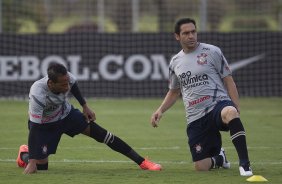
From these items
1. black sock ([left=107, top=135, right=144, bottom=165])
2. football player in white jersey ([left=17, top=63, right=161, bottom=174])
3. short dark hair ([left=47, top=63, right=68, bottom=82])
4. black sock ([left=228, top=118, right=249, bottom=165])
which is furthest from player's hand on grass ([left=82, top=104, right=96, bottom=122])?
black sock ([left=228, top=118, right=249, bottom=165])

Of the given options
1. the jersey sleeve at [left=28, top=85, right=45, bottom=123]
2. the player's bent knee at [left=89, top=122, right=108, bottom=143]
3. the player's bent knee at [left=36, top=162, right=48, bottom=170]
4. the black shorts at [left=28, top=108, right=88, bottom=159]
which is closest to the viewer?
the jersey sleeve at [left=28, top=85, right=45, bottom=123]

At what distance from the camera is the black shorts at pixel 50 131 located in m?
10.4

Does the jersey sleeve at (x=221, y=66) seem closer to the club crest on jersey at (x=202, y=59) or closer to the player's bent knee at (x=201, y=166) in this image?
the club crest on jersey at (x=202, y=59)

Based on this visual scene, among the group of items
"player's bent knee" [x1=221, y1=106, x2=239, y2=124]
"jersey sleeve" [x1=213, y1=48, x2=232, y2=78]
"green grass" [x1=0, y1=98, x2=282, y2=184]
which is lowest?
"green grass" [x1=0, y1=98, x2=282, y2=184]

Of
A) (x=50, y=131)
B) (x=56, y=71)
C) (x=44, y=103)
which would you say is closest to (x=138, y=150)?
(x=50, y=131)

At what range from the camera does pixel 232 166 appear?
10977mm

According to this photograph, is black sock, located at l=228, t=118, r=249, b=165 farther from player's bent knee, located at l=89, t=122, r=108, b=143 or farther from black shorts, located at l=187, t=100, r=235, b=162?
player's bent knee, located at l=89, t=122, r=108, b=143

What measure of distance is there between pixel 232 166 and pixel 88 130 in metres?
1.99

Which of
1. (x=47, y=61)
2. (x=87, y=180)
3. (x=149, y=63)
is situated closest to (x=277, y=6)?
(x=149, y=63)

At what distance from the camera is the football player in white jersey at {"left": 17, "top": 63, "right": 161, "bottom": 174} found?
1020 cm

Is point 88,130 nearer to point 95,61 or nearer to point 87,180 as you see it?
point 87,180

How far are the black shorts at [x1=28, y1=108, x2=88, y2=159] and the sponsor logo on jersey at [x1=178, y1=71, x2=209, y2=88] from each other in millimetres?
1404

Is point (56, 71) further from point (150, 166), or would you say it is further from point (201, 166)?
point (201, 166)

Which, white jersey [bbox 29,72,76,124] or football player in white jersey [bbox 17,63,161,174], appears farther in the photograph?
white jersey [bbox 29,72,76,124]
